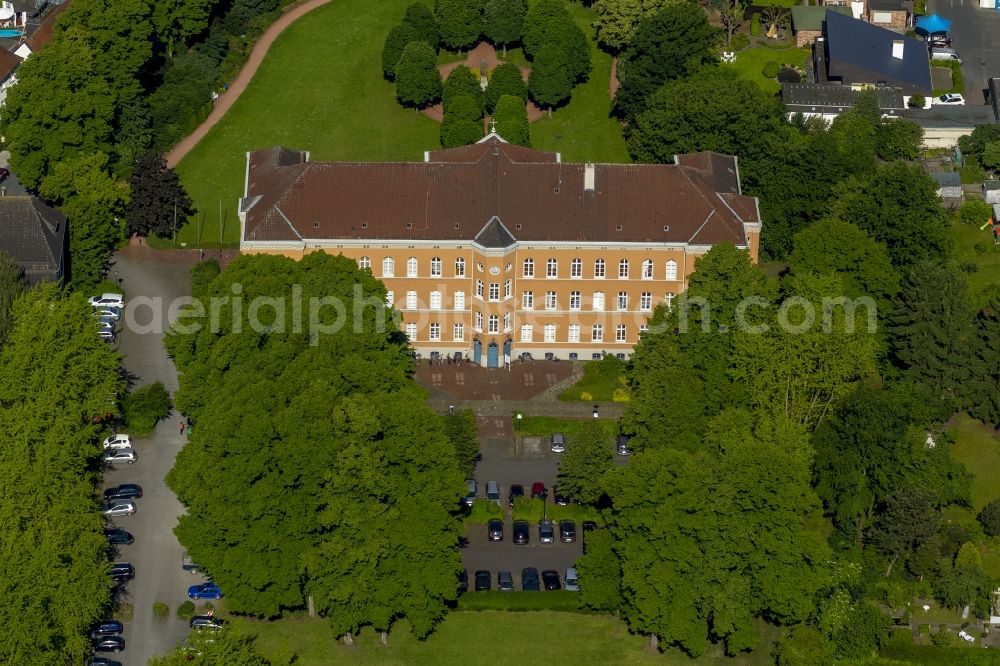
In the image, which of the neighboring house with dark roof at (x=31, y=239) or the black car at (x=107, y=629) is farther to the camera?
the neighboring house with dark roof at (x=31, y=239)

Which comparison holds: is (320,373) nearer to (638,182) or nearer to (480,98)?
(638,182)

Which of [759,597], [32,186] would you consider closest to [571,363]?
[759,597]

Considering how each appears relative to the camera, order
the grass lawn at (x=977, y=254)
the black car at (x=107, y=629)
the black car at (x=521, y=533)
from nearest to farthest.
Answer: the black car at (x=107, y=629)
the black car at (x=521, y=533)
the grass lawn at (x=977, y=254)

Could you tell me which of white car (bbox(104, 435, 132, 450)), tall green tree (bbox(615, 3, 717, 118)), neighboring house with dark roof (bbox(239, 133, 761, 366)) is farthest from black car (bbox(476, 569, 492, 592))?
tall green tree (bbox(615, 3, 717, 118))

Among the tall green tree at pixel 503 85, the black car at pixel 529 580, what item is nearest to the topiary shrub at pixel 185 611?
the black car at pixel 529 580

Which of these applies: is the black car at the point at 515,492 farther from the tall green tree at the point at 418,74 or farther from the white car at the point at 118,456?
the tall green tree at the point at 418,74

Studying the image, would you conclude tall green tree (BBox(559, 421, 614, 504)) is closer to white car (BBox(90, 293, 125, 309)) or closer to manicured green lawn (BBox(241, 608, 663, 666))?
manicured green lawn (BBox(241, 608, 663, 666))

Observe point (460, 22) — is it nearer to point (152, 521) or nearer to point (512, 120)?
point (512, 120)

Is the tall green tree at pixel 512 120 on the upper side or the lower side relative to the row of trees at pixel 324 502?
upper
